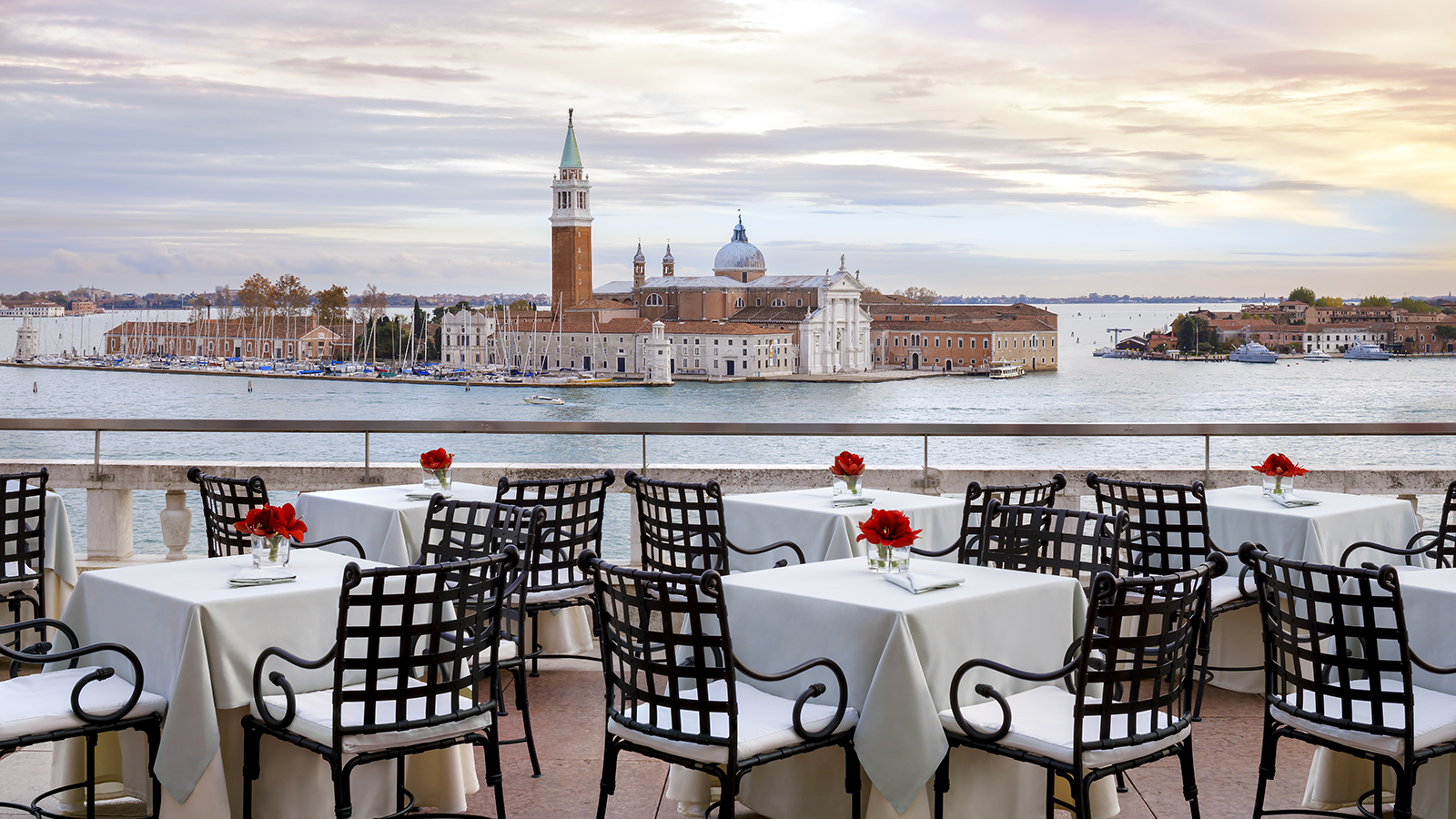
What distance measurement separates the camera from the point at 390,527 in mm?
5539

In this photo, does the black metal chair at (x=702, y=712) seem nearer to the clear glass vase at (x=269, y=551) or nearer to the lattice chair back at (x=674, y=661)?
the lattice chair back at (x=674, y=661)

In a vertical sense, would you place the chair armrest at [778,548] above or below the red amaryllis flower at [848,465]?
below

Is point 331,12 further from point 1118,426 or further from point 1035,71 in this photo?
point 1118,426

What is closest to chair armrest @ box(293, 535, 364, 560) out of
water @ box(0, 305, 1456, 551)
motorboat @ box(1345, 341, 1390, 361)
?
water @ box(0, 305, 1456, 551)

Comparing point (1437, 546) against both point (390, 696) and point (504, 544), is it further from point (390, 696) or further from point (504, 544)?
point (390, 696)

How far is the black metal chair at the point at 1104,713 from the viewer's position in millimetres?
3131

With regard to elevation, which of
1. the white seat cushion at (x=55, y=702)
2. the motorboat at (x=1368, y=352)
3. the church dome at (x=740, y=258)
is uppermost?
the church dome at (x=740, y=258)

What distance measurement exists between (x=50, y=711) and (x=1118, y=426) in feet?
17.7

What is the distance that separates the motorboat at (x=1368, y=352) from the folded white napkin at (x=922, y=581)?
10927 cm

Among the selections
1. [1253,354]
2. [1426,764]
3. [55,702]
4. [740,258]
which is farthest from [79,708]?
[740,258]

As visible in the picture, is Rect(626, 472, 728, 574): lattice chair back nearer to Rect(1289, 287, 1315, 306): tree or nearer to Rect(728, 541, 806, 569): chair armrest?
Rect(728, 541, 806, 569): chair armrest

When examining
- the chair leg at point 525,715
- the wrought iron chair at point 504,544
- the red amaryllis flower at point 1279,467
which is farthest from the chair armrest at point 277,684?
the red amaryllis flower at point 1279,467

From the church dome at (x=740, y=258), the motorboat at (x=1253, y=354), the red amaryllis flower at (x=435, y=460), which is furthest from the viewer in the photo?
the church dome at (x=740, y=258)

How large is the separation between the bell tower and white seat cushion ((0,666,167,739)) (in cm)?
12499
